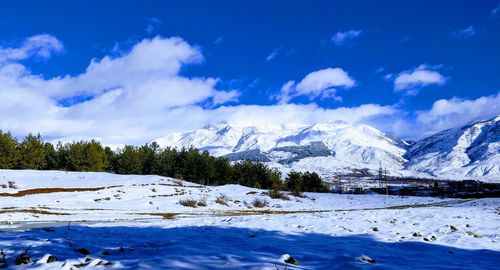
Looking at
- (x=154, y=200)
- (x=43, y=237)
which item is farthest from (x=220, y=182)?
(x=43, y=237)

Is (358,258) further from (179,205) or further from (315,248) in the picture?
(179,205)

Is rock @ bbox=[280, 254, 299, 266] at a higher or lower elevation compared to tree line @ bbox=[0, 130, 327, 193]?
lower

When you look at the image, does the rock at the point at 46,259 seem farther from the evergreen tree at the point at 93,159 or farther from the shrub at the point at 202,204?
the evergreen tree at the point at 93,159

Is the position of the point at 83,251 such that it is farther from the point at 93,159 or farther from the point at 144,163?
the point at 144,163

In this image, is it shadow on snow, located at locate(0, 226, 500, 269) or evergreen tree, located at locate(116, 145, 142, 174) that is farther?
evergreen tree, located at locate(116, 145, 142, 174)

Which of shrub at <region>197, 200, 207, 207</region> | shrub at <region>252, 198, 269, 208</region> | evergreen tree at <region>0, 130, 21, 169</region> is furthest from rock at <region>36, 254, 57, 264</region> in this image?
evergreen tree at <region>0, 130, 21, 169</region>

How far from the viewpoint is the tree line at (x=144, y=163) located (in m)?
104

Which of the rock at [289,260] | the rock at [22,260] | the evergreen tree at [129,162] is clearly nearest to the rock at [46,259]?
the rock at [22,260]

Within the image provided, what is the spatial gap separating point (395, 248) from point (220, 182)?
10012cm

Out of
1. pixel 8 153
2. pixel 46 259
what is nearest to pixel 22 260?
pixel 46 259

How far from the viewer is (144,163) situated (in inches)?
4715

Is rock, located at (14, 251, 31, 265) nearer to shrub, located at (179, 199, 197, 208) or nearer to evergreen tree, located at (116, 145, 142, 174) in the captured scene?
shrub, located at (179, 199, 197, 208)

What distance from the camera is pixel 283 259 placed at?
9.24 metres

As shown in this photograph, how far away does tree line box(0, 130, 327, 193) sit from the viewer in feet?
341
